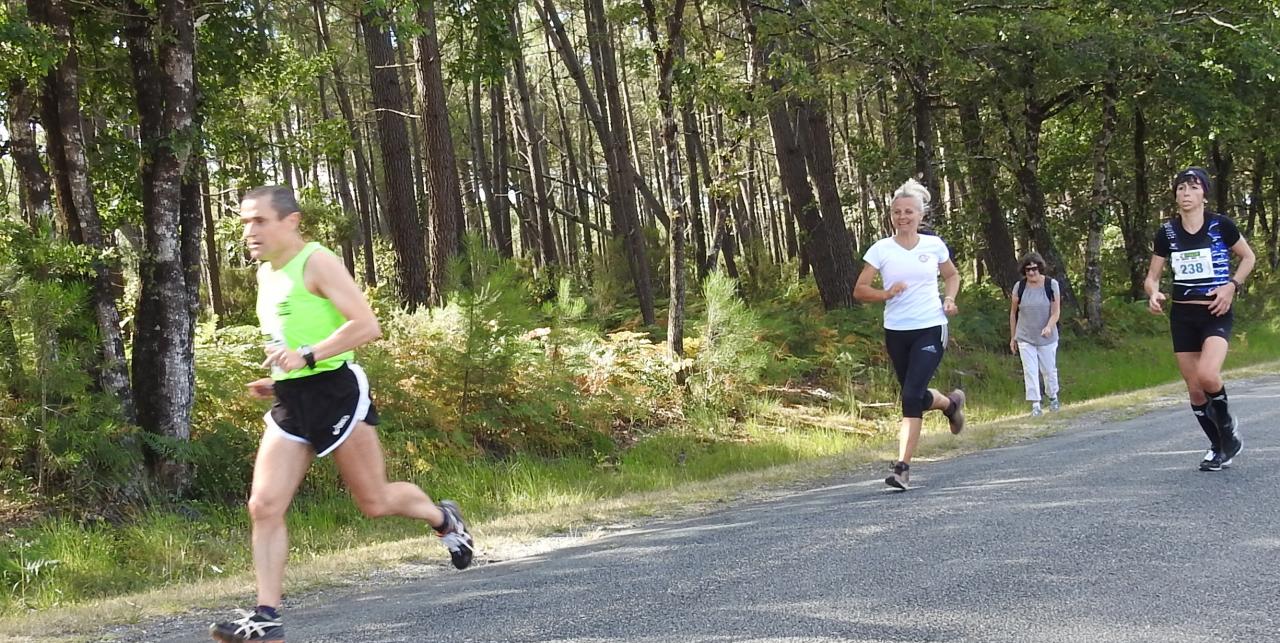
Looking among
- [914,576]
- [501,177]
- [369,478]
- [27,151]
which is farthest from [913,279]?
[501,177]

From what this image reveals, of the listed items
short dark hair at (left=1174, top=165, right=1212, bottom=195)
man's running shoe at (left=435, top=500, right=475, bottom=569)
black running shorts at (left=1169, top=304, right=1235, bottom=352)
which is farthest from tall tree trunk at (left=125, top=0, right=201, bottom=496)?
black running shorts at (left=1169, top=304, right=1235, bottom=352)

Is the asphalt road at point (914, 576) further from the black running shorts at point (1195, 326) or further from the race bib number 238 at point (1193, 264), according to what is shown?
the race bib number 238 at point (1193, 264)

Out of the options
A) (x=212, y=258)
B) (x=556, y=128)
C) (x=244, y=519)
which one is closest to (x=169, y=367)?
(x=244, y=519)

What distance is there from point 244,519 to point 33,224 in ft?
10.7

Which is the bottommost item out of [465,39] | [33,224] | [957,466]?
[957,466]

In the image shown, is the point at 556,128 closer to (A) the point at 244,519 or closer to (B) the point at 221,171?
(B) the point at 221,171

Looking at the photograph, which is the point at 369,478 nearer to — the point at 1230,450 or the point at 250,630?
the point at 250,630

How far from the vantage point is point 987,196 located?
23.0 metres

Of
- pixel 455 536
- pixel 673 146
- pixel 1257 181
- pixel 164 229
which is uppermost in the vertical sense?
pixel 673 146

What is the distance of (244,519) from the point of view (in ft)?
30.9

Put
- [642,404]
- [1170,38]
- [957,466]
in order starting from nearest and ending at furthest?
[957,466] < [642,404] < [1170,38]

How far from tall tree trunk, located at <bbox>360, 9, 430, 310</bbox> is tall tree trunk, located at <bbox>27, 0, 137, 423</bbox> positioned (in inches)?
259

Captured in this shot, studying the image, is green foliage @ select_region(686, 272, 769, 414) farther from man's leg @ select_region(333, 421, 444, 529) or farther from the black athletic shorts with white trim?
the black athletic shorts with white trim

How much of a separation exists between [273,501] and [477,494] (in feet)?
18.3
